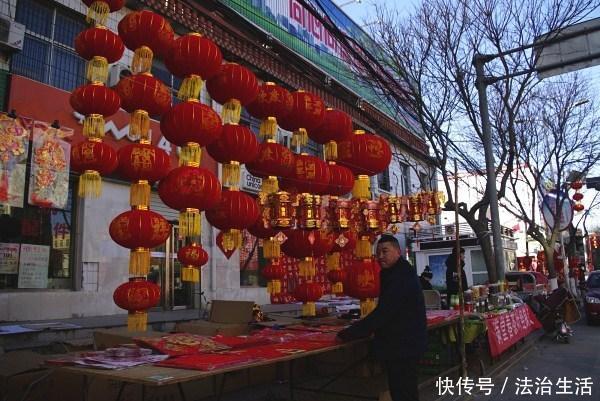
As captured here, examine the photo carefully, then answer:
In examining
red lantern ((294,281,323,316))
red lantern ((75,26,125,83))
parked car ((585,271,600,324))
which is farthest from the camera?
parked car ((585,271,600,324))

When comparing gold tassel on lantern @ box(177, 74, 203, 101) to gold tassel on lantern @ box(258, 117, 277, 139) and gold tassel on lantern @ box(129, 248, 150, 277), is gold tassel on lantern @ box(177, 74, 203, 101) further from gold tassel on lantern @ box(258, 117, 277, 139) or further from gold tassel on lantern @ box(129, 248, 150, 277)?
gold tassel on lantern @ box(129, 248, 150, 277)

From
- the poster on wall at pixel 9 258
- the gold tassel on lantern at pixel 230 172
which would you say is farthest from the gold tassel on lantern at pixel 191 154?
the poster on wall at pixel 9 258

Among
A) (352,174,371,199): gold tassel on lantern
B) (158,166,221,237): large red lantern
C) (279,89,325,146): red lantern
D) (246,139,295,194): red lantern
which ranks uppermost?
(279,89,325,146): red lantern

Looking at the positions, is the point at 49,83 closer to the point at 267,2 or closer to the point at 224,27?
the point at 224,27

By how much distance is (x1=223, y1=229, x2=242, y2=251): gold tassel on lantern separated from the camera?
5863 millimetres

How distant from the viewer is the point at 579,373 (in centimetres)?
704

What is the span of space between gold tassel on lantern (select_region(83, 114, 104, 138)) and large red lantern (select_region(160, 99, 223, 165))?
0.70 meters

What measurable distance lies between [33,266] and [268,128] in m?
5.32

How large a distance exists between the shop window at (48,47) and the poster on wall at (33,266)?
10.6 ft

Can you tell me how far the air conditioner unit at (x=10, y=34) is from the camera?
7969 millimetres

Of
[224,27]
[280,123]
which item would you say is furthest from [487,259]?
[224,27]

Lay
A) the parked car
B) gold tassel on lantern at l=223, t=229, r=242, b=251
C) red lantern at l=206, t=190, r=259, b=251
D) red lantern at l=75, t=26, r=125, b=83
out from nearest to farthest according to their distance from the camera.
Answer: red lantern at l=75, t=26, r=125, b=83, red lantern at l=206, t=190, r=259, b=251, gold tassel on lantern at l=223, t=229, r=242, b=251, the parked car

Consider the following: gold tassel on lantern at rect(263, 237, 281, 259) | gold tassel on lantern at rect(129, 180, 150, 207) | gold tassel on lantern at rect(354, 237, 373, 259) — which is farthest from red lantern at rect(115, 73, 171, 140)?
gold tassel on lantern at rect(354, 237, 373, 259)

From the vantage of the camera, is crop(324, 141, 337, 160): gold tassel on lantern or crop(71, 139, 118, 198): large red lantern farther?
crop(324, 141, 337, 160): gold tassel on lantern
